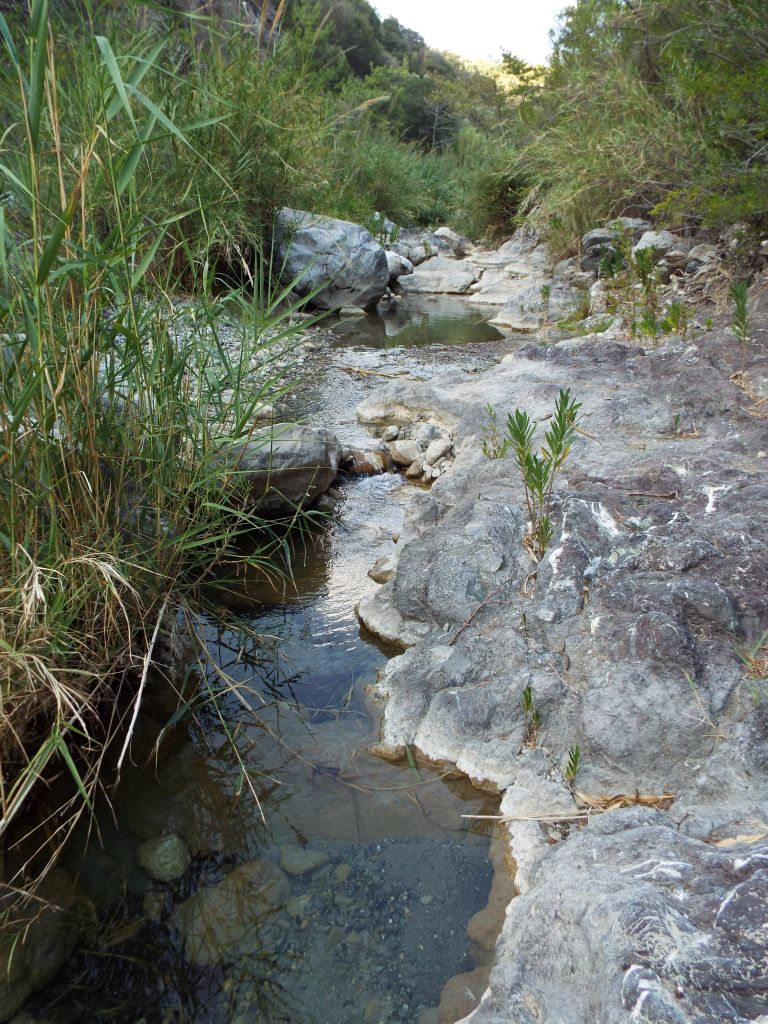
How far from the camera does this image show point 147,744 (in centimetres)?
221

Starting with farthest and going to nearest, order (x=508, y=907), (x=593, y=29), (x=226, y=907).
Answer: (x=593, y=29) → (x=226, y=907) → (x=508, y=907)

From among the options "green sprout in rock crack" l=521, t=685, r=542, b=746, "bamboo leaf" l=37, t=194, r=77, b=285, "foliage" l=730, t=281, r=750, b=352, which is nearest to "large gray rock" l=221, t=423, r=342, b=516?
"green sprout in rock crack" l=521, t=685, r=542, b=746

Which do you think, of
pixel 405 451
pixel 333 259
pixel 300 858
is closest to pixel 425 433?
pixel 405 451

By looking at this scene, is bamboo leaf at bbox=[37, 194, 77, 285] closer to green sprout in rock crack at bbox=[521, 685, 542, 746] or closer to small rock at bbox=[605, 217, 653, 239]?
green sprout in rock crack at bbox=[521, 685, 542, 746]

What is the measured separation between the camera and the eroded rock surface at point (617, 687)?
1.23m

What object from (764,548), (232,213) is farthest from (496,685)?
(232,213)

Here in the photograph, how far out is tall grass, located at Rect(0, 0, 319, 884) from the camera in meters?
1.62

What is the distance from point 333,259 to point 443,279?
3.14 metres

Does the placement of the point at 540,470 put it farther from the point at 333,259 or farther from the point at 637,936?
the point at 333,259

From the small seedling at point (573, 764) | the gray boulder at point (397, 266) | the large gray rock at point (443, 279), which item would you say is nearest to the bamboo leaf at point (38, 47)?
the small seedling at point (573, 764)

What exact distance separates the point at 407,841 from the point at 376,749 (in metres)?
0.34

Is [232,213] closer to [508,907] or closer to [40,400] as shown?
[40,400]

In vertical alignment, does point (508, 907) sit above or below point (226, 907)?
above

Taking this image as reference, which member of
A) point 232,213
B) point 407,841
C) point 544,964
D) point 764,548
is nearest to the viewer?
point 544,964
